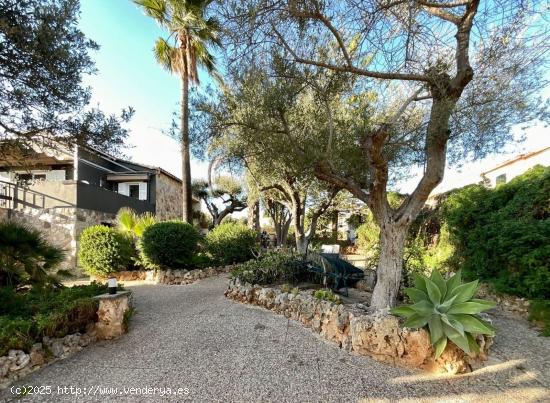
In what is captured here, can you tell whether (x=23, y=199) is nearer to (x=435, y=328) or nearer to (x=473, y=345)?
(x=435, y=328)

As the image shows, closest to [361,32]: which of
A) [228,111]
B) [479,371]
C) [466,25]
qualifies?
[466,25]

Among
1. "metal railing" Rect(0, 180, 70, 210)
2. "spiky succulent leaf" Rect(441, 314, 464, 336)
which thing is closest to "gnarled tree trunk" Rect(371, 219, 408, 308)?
"spiky succulent leaf" Rect(441, 314, 464, 336)

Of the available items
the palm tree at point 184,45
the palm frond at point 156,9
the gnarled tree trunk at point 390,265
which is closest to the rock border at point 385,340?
the gnarled tree trunk at point 390,265

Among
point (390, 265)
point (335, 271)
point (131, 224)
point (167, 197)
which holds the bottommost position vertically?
point (335, 271)

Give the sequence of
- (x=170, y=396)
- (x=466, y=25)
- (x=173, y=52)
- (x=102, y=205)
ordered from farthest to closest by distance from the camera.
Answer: (x=102, y=205) < (x=173, y=52) < (x=466, y=25) < (x=170, y=396)

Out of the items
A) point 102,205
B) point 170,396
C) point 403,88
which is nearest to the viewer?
point 170,396

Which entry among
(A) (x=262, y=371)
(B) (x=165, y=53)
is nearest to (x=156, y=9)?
(B) (x=165, y=53)

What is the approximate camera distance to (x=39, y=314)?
3730 mm

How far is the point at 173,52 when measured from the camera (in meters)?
12.7

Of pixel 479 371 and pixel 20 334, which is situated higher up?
pixel 20 334

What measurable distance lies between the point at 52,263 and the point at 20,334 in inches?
75.1

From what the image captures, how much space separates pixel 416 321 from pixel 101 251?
853cm

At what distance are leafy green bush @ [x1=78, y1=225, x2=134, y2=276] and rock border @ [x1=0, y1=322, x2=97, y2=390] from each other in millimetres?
5314

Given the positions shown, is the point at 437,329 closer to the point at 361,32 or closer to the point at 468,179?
the point at 361,32
